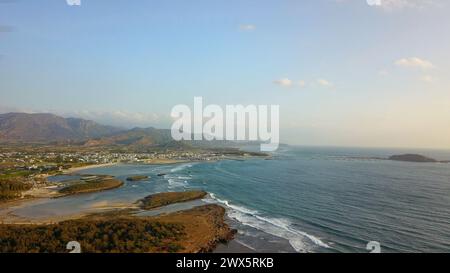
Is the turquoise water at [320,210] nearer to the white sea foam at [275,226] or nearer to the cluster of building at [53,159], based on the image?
the white sea foam at [275,226]

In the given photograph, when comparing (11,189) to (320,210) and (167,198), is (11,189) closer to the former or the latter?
(167,198)

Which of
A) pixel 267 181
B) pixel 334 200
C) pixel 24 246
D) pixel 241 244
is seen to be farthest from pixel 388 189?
pixel 24 246

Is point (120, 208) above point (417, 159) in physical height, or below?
above

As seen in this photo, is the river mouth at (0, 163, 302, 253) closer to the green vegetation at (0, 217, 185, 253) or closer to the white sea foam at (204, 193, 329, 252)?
the white sea foam at (204, 193, 329, 252)

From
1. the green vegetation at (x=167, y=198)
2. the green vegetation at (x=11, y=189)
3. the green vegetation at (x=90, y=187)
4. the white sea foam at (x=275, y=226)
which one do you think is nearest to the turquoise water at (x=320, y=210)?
the white sea foam at (x=275, y=226)

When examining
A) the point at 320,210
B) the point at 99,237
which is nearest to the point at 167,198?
the point at 320,210

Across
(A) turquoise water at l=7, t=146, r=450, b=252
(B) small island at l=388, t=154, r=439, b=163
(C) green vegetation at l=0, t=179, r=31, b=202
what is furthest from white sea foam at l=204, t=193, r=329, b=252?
(B) small island at l=388, t=154, r=439, b=163
